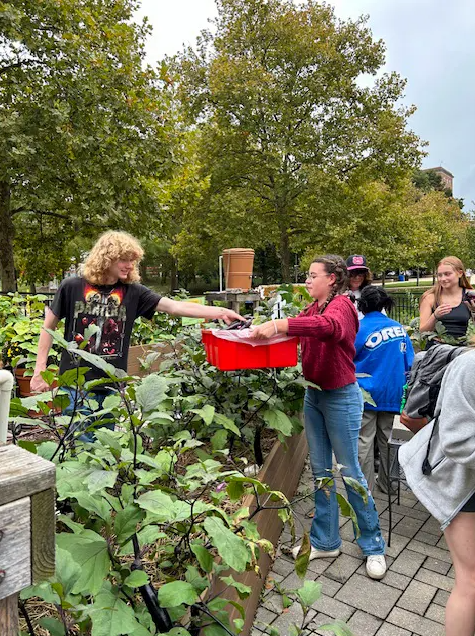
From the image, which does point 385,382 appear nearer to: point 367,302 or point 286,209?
point 367,302

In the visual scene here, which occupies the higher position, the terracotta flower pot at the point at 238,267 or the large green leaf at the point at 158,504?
the terracotta flower pot at the point at 238,267

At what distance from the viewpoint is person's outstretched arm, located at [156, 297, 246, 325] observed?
290cm

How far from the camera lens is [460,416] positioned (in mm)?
1814

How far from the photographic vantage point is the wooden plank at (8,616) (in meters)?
0.72

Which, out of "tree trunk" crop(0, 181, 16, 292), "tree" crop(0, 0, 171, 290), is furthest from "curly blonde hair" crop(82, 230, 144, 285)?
"tree trunk" crop(0, 181, 16, 292)

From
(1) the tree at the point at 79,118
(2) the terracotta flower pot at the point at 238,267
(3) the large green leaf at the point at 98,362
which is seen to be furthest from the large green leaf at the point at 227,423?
(1) the tree at the point at 79,118

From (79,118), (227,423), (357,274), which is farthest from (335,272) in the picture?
(79,118)

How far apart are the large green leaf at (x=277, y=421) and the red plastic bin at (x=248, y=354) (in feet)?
1.09

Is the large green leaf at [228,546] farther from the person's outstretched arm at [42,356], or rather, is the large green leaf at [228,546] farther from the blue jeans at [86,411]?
the person's outstretched arm at [42,356]

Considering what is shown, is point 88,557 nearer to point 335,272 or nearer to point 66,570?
point 66,570

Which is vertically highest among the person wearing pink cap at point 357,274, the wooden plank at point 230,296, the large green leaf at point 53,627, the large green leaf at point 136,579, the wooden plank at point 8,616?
the person wearing pink cap at point 357,274

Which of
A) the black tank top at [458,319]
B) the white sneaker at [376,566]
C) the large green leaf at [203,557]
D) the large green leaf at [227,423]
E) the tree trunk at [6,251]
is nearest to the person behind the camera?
the large green leaf at [203,557]

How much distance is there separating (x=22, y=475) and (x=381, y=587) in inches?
109

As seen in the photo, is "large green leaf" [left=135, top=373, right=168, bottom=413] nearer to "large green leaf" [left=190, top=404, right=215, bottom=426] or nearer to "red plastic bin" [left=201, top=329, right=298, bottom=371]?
"large green leaf" [left=190, top=404, right=215, bottom=426]
